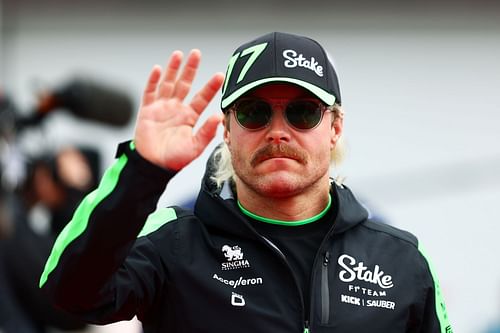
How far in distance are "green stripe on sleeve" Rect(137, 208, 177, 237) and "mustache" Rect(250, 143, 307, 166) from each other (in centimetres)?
32

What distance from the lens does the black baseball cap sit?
3598 millimetres

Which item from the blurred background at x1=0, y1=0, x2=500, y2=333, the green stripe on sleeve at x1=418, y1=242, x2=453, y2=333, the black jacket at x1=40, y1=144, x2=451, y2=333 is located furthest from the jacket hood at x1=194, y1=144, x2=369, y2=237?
the blurred background at x1=0, y1=0, x2=500, y2=333

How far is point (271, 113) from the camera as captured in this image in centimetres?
358

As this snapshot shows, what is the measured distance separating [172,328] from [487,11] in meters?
8.53

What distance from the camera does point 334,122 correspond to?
379 cm

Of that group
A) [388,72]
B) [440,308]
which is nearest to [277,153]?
[440,308]

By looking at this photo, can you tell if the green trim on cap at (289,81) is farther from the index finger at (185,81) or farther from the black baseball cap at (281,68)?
the index finger at (185,81)

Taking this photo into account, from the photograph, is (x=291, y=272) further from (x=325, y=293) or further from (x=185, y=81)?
(x=185, y=81)

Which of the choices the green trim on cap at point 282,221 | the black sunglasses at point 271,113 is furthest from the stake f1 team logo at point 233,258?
the black sunglasses at point 271,113

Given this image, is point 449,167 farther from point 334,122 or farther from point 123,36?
point 334,122

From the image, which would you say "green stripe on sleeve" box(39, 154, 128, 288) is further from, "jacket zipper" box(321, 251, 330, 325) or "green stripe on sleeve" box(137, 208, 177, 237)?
"jacket zipper" box(321, 251, 330, 325)

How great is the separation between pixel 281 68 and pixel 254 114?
0.49 ft

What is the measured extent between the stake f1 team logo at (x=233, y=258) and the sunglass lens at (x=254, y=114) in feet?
1.15

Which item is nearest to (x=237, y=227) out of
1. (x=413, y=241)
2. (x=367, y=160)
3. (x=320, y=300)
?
(x=320, y=300)
